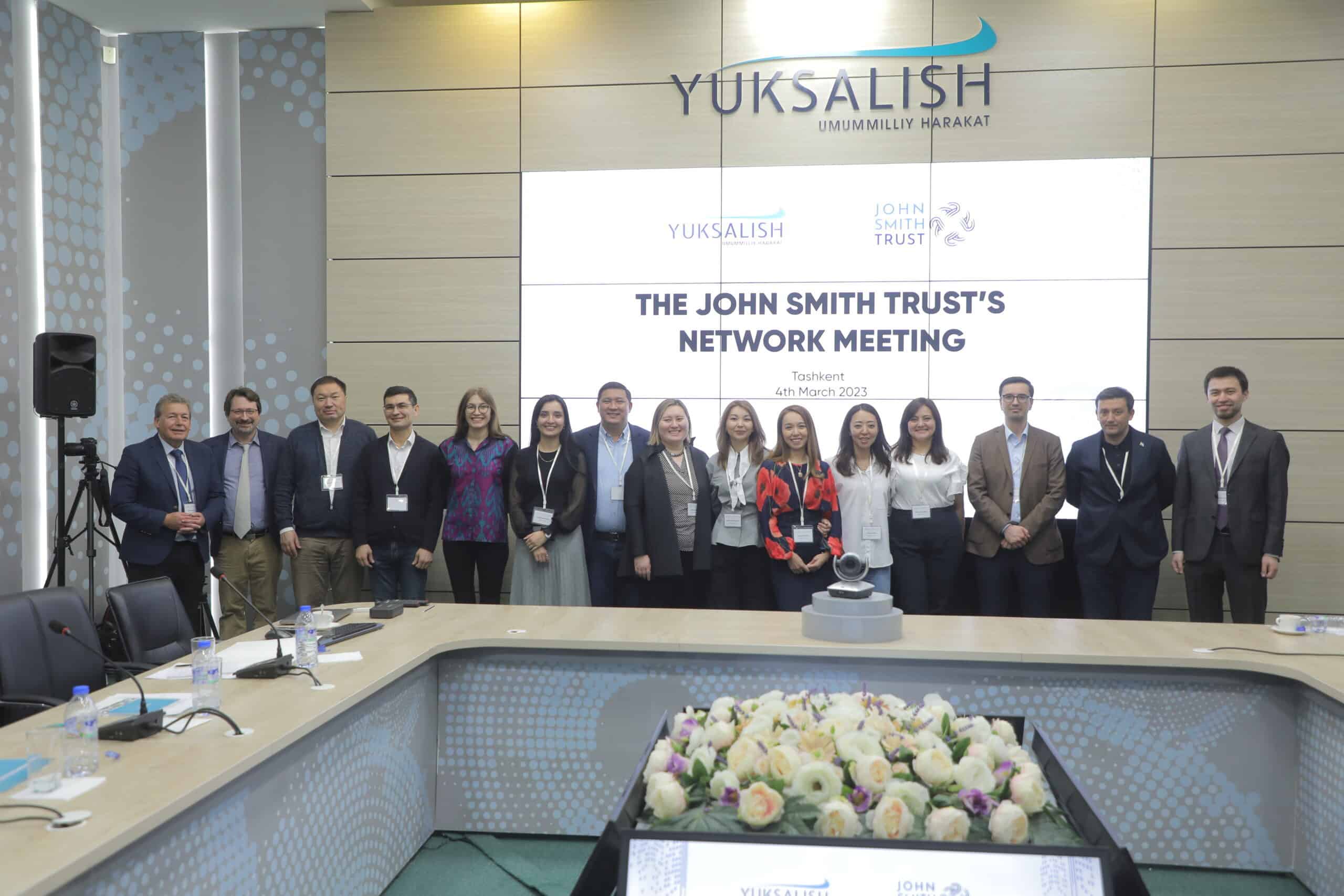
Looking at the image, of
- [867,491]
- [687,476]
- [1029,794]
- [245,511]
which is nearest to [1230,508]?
[867,491]

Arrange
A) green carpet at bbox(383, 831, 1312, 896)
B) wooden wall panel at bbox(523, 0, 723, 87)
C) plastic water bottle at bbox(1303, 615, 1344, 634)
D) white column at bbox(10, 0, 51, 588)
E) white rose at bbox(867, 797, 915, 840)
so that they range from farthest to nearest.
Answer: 1. wooden wall panel at bbox(523, 0, 723, 87)
2. white column at bbox(10, 0, 51, 588)
3. plastic water bottle at bbox(1303, 615, 1344, 634)
4. green carpet at bbox(383, 831, 1312, 896)
5. white rose at bbox(867, 797, 915, 840)

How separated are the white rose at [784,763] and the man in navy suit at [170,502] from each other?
13.9 ft

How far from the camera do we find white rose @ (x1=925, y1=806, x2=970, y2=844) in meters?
1.34

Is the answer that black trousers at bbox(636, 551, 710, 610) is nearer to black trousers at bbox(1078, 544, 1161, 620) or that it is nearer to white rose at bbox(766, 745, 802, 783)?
black trousers at bbox(1078, 544, 1161, 620)

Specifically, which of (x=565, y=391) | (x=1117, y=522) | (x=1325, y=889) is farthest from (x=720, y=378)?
(x=1325, y=889)

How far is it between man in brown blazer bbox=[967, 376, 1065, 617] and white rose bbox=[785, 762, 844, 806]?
12.0 feet

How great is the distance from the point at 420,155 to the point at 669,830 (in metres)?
5.37

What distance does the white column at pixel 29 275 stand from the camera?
559cm

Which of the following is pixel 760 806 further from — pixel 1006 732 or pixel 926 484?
pixel 926 484

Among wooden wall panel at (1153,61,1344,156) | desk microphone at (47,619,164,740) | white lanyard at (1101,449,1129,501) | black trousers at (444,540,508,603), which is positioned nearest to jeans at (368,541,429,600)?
black trousers at (444,540,508,603)

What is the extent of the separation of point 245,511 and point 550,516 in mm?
1786

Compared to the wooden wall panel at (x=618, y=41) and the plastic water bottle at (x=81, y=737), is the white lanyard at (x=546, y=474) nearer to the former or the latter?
the wooden wall panel at (x=618, y=41)

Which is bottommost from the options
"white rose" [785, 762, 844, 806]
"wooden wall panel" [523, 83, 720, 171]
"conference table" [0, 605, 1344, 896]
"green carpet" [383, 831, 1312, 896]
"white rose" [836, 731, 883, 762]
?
"green carpet" [383, 831, 1312, 896]

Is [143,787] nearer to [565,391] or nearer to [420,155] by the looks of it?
[565,391]
